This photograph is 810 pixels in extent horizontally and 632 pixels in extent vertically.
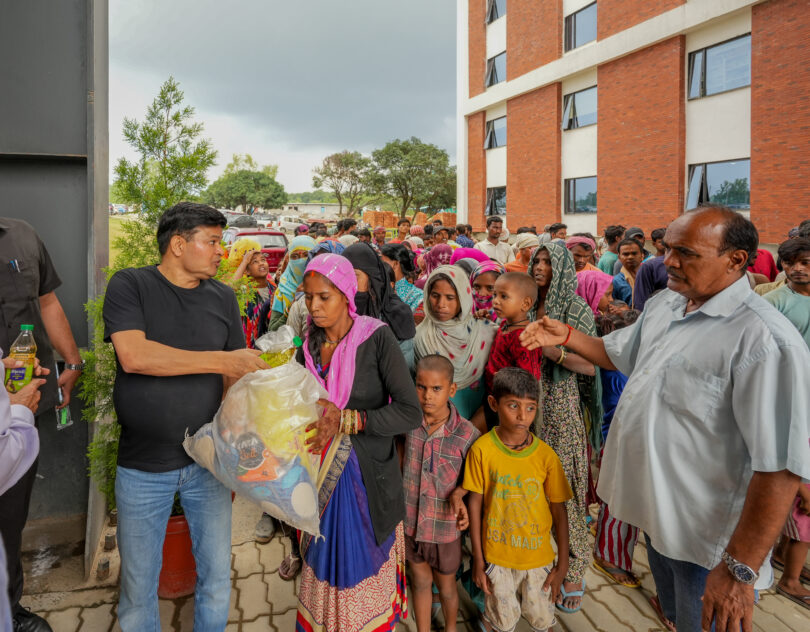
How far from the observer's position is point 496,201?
72.4 ft

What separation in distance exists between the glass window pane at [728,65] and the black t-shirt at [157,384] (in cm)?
1514

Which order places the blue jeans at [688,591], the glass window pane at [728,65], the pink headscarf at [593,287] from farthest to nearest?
the glass window pane at [728,65], the pink headscarf at [593,287], the blue jeans at [688,591]

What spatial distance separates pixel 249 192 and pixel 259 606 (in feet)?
174

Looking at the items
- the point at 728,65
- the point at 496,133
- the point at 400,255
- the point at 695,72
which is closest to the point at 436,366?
the point at 400,255

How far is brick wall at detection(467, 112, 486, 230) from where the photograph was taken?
73.2ft

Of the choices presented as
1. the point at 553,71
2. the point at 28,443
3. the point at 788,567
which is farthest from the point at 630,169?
the point at 28,443

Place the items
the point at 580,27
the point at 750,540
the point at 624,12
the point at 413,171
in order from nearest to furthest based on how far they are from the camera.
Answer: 1. the point at 750,540
2. the point at 624,12
3. the point at 580,27
4. the point at 413,171

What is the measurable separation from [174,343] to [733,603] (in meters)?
2.15

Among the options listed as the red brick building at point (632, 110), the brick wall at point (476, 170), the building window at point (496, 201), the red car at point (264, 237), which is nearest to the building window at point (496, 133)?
the red brick building at point (632, 110)

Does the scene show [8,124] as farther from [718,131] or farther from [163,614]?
[718,131]

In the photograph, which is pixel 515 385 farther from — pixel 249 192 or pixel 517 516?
pixel 249 192

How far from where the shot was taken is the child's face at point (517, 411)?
246 centimetres

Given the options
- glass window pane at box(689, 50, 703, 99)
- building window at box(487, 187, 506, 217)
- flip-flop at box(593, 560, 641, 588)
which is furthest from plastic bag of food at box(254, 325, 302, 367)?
building window at box(487, 187, 506, 217)

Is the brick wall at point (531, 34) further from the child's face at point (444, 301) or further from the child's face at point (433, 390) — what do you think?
the child's face at point (433, 390)
